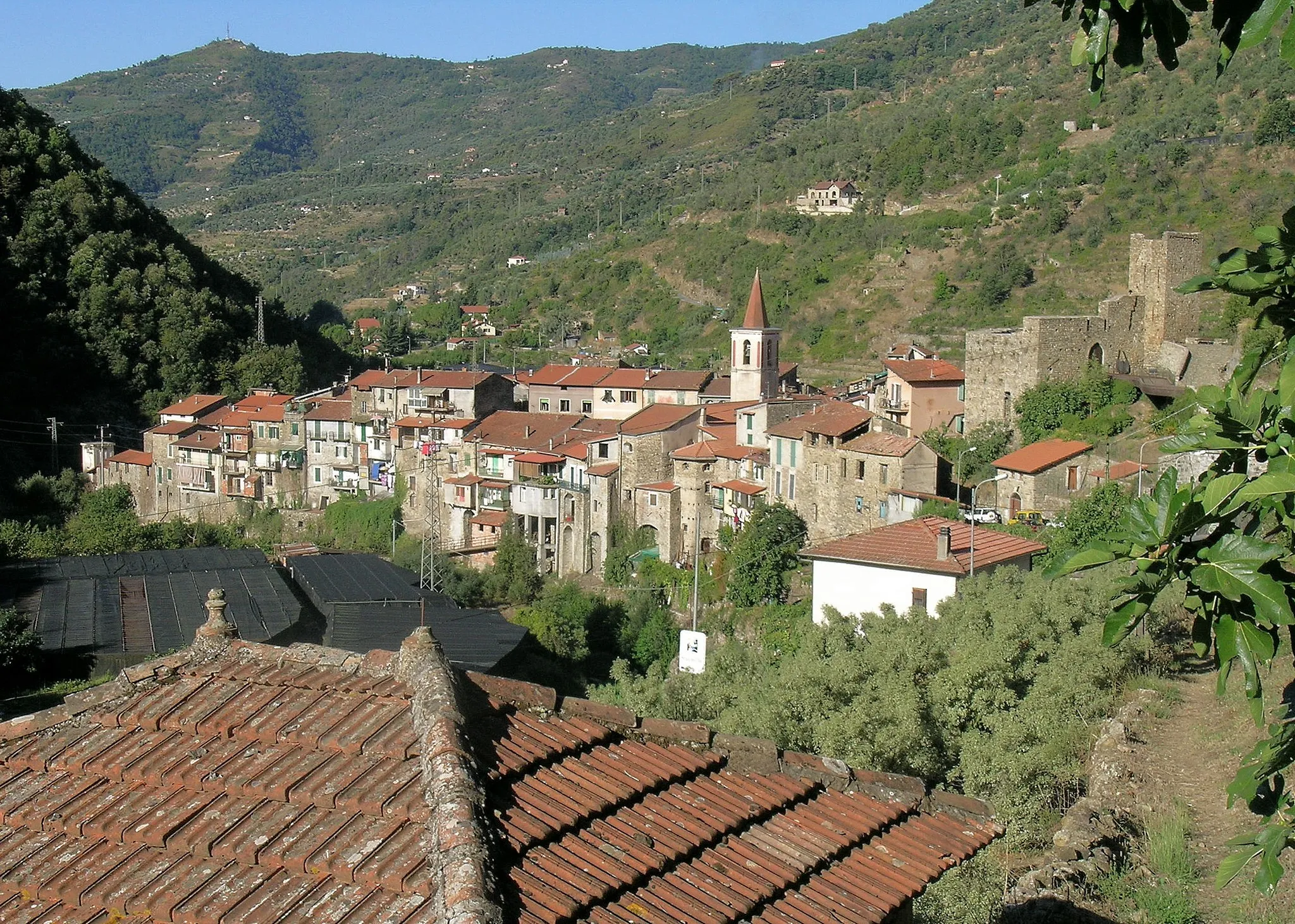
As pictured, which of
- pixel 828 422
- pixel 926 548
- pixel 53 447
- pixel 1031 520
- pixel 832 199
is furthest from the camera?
pixel 832 199

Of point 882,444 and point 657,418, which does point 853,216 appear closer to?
point 657,418

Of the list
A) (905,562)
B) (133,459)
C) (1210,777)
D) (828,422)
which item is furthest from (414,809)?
(133,459)

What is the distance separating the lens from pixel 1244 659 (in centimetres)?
263

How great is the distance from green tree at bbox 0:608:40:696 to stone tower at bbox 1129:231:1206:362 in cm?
2194

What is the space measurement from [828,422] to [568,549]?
970 centimetres

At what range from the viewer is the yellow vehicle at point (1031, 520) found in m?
23.3

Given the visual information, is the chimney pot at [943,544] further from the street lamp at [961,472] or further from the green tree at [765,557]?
the green tree at [765,557]

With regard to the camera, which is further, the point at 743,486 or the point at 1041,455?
the point at 743,486

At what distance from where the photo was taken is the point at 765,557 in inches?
1082

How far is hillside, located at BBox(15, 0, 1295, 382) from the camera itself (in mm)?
42969

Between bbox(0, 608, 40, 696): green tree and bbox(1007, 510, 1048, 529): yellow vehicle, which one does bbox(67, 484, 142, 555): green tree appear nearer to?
bbox(0, 608, 40, 696): green tree

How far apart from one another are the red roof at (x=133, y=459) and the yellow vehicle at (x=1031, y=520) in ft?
115

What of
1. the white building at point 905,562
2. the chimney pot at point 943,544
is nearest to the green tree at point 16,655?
the white building at point 905,562

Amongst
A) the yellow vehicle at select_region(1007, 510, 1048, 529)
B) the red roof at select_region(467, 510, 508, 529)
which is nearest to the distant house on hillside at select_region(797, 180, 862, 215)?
the red roof at select_region(467, 510, 508, 529)
